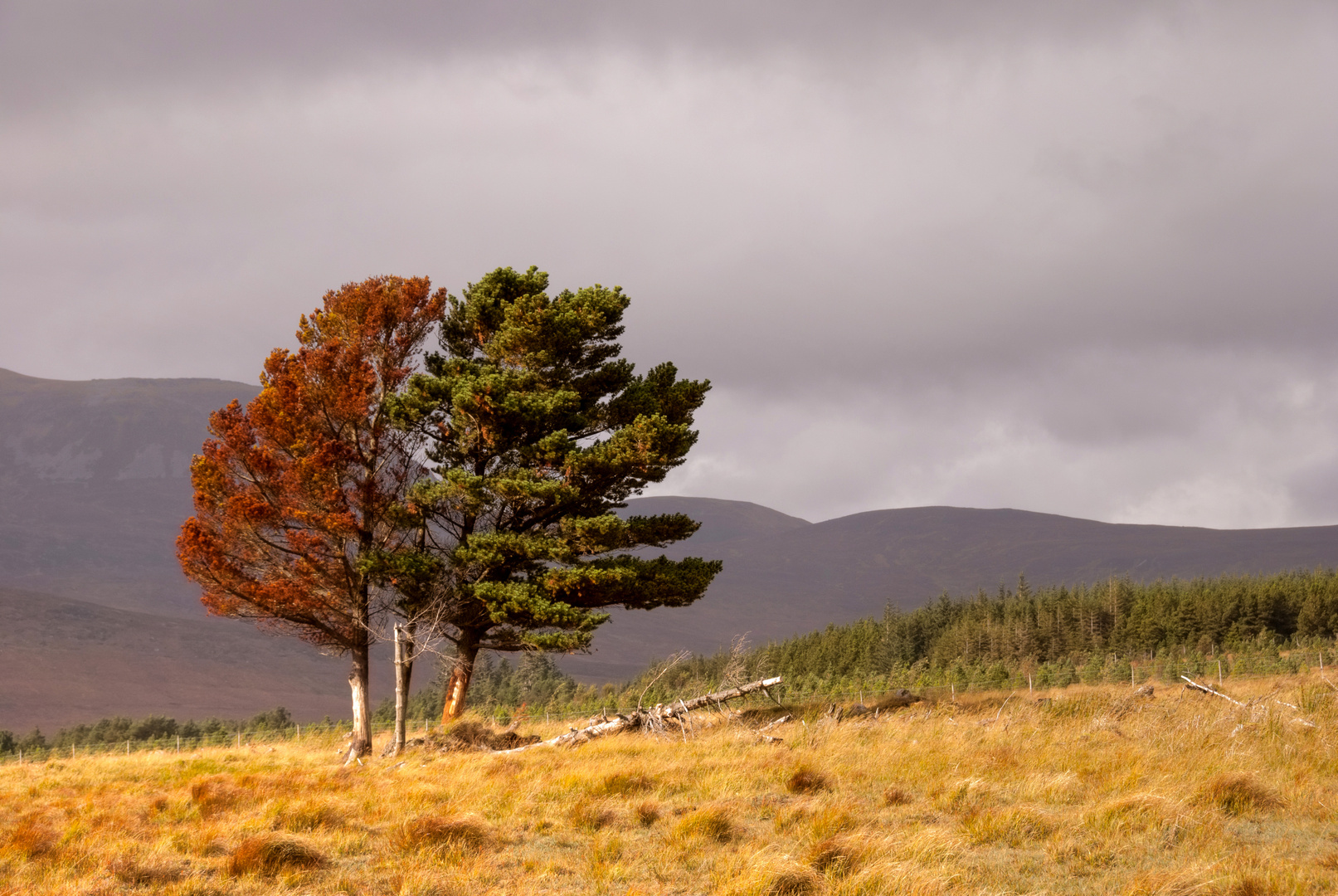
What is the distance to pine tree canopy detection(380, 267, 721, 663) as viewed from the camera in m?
23.6

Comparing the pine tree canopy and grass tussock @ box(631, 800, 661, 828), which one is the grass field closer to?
grass tussock @ box(631, 800, 661, 828)

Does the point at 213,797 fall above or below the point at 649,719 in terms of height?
above

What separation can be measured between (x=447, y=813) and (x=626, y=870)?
10.8ft

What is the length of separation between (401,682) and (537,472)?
240 inches

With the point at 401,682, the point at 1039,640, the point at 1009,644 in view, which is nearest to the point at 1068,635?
the point at 1039,640

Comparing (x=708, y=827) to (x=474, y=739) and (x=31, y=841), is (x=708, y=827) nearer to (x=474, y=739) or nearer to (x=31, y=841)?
(x=31, y=841)

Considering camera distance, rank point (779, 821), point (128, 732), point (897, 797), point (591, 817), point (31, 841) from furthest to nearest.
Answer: point (128, 732) < point (897, 797) < point (591, 817) < point (779, 821) < point (31, 841)

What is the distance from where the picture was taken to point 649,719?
763 inches

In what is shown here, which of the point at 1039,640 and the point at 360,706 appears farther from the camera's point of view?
the point at 1039,640

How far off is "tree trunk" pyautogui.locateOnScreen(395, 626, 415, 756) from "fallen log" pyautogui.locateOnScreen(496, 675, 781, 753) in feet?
9.13

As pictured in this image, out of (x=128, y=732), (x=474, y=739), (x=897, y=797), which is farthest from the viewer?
(x=128, y=732)

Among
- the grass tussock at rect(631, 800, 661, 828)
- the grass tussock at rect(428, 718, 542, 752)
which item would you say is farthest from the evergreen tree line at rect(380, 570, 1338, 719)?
the grass tussock at rect(631, 800, 661, 828)

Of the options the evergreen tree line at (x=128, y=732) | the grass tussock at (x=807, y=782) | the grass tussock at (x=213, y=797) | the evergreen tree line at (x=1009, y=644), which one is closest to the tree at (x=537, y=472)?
the grass tussock at (x=213, y=797)

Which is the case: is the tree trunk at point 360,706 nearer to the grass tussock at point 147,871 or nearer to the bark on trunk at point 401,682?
the bark on trunk at point 401,682
